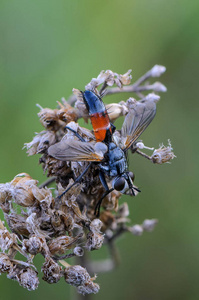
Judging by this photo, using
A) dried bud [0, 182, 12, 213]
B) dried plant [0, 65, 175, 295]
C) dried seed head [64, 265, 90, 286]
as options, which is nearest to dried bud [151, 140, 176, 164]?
dried plant [0, 65, 175, 295]

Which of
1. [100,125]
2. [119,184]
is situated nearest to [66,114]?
[100,125]

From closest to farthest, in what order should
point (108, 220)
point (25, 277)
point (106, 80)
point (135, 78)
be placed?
1. point (25, 277)
2. point (106, 80)
3. point (108, 220)
4. point (135, 78)

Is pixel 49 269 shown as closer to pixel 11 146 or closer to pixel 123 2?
pixel 11 146

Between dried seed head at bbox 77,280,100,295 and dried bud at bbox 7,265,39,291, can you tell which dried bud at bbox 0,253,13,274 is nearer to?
dried bud at bbox 7,265,39,291

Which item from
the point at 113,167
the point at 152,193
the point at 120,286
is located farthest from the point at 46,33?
the point at 120,286

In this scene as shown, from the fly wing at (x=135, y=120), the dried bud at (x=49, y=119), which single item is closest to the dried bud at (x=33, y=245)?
the dried bud at (x=49, y=119)

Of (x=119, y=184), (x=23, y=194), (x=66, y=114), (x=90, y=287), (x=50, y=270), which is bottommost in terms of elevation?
(x=90, y=287)

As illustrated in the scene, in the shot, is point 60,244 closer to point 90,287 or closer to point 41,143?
point 90,287
